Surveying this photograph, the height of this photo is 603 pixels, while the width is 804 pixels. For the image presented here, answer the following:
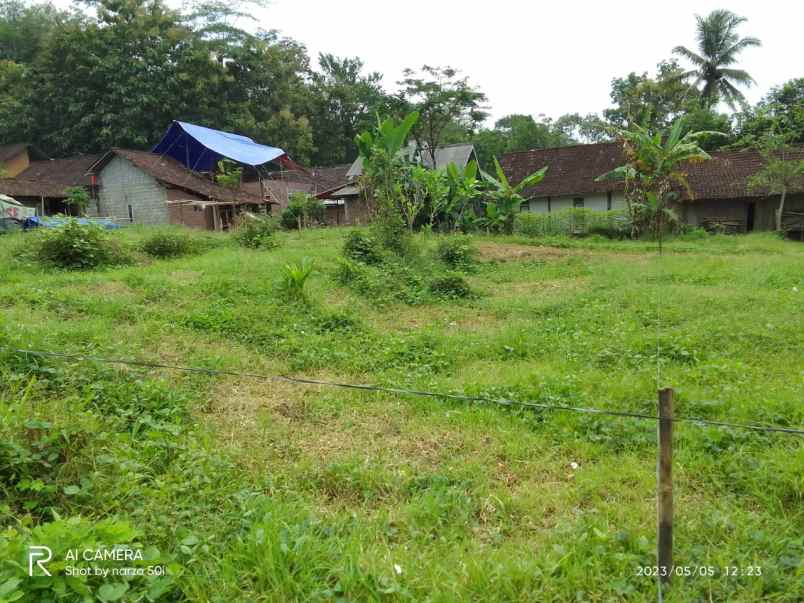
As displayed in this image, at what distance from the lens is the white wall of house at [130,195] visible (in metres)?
23.6

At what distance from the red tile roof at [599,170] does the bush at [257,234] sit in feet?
50.9

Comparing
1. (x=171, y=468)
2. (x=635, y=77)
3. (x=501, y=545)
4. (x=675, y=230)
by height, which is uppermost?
(x=635, y=77)

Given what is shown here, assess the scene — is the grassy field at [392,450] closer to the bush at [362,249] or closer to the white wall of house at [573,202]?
the bush at [362,249]

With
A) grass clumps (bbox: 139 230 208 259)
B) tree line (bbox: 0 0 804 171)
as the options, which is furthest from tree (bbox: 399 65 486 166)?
grass clumps (bbox: 139 230 208 259)

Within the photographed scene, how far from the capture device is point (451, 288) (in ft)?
30.7

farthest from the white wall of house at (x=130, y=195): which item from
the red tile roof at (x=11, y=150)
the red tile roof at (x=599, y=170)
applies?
the red tile roof at (x=599, y=170)

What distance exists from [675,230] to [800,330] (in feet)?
51.5

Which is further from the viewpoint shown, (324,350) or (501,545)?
(324,350)

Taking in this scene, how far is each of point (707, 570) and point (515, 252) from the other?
41.6 feet

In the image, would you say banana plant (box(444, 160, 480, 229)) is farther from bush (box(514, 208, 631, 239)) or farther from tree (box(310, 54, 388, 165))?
tree (box(310, 54, 388, 165))

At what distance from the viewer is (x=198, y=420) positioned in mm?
4227

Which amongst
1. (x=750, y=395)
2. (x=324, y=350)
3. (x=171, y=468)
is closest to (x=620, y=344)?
(x=750, y=395)

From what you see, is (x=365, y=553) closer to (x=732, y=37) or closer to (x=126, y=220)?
(x=126, y=220)

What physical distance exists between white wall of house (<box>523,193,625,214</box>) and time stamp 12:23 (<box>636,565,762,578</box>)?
23.0 metres
